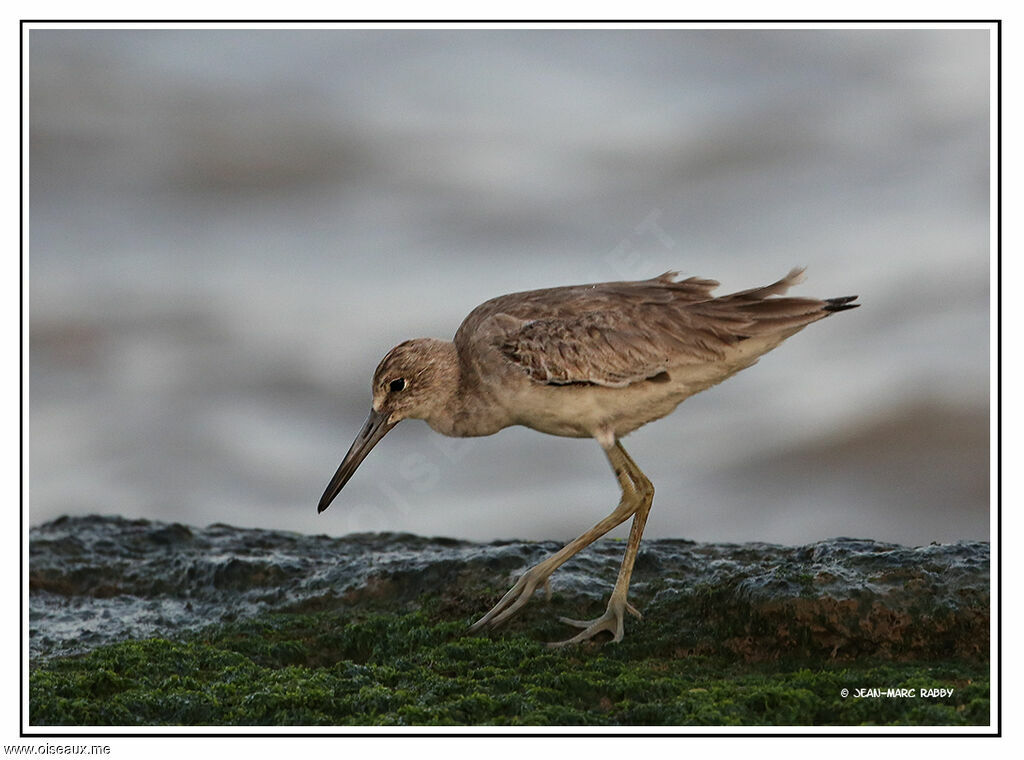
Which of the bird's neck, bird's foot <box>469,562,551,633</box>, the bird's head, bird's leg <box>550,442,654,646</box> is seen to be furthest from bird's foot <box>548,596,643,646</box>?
the bird's head

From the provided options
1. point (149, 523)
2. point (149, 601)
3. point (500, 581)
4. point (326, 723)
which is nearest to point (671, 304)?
point (500, 581)

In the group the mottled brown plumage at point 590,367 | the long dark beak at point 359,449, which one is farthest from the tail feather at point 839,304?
the long dark beak at point 359,449

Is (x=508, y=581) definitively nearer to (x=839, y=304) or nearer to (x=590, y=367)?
(x=590, y=367)

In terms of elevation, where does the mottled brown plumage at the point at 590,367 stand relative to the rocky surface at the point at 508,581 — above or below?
above

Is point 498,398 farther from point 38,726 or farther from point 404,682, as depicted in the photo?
point 38,726

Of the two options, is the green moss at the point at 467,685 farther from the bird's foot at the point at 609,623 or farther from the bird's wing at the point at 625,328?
the bird's wing at the point at 625,328

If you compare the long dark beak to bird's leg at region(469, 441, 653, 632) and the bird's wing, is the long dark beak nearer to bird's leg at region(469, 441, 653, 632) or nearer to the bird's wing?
the bird's wing

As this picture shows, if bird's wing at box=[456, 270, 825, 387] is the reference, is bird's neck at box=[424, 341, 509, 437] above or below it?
below
